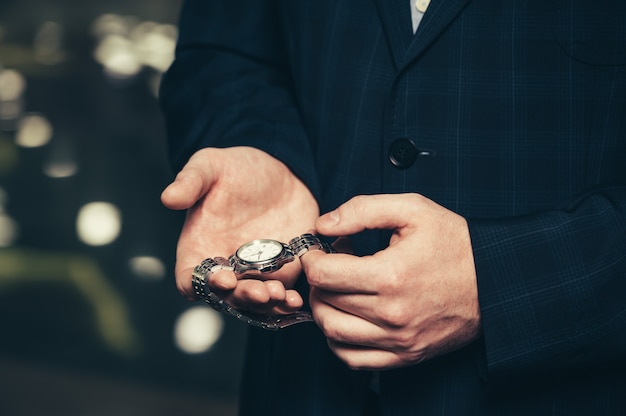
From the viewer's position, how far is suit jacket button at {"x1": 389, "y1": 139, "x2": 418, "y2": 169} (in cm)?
90

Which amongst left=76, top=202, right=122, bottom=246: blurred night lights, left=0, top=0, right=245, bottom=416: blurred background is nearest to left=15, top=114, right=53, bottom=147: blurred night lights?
left=0, top=0, right=245, bottom=416: blurred background

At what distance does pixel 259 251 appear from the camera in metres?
0.90

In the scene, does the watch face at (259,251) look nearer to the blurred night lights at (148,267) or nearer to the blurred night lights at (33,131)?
the blurred night lights at (148,267)

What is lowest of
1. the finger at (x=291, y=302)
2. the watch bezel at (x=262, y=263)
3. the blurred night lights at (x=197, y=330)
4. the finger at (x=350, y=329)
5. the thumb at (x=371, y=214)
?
the blurred night lights at (x=197, y=330)

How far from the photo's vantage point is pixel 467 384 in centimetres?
90

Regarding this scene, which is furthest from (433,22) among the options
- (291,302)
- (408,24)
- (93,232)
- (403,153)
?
(93,232)

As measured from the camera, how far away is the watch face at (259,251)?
2.89ft

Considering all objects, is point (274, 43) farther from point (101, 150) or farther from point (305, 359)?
point (101, 150)

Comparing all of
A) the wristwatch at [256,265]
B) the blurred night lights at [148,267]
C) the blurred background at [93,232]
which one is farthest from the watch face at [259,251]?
the blurred night lights at [148,267]

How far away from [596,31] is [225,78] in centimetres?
56

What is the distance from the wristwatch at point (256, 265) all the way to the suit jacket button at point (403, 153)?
14 cm

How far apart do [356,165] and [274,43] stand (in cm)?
32

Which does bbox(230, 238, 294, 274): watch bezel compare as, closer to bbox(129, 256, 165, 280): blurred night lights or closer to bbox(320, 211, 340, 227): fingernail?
bbox(320, 211, 340, 227): fingernail

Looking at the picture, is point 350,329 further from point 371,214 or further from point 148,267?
point 148,267
